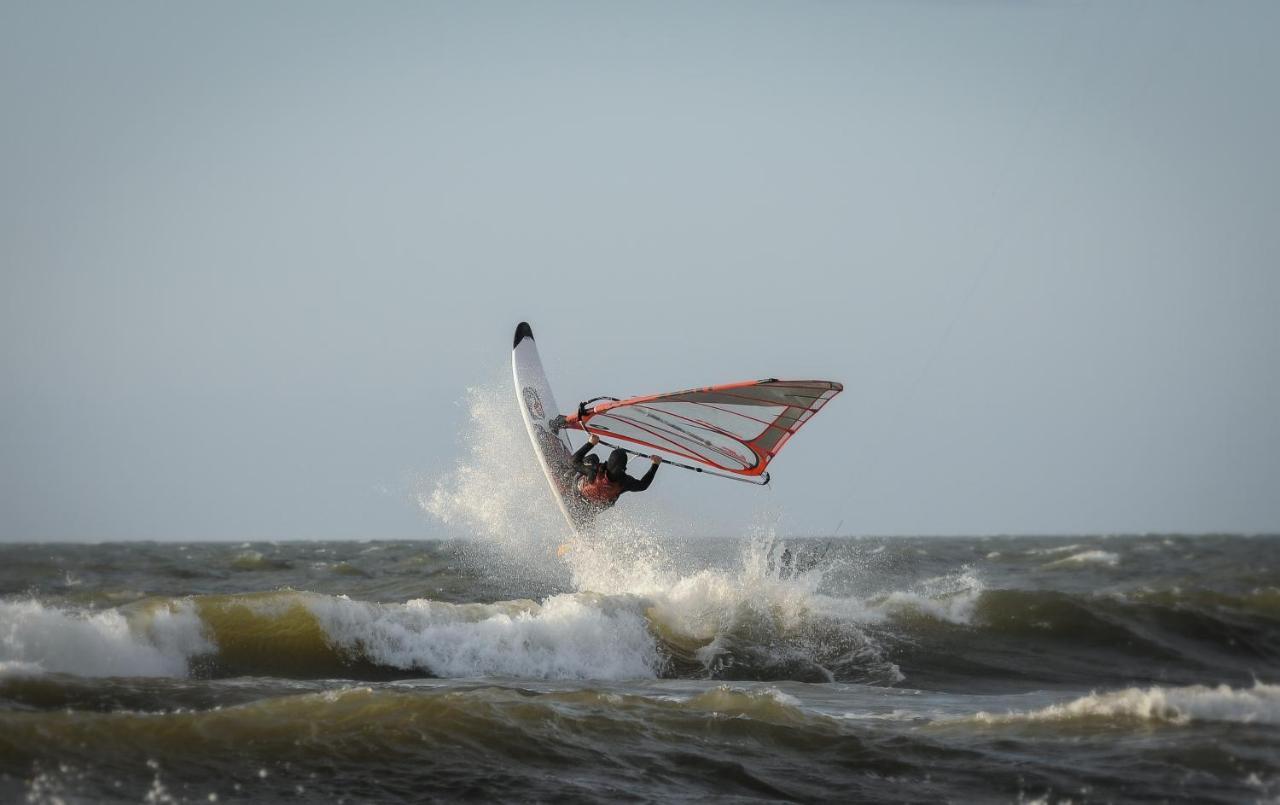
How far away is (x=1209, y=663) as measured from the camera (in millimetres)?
12617

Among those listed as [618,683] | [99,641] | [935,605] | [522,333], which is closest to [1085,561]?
[935,605]

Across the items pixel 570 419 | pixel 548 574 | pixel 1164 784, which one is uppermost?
pixel 570 419

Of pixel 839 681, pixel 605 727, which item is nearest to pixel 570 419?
pixel 839 681

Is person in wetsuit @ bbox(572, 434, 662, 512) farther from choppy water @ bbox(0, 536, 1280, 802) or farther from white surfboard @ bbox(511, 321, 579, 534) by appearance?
choppy water @ bbox(0, 536, 1280, 802)

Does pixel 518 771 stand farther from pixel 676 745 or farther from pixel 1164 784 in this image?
pixel 1164 784

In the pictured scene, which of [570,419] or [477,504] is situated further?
[477,504]

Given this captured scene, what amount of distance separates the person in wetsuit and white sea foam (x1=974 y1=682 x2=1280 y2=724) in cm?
A: 487

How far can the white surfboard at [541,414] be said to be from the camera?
43.9 ft

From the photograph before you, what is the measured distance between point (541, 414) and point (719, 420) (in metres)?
3.13

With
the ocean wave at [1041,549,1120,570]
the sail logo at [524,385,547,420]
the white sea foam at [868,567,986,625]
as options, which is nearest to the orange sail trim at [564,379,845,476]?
the sail logo at [524,385,547,420]

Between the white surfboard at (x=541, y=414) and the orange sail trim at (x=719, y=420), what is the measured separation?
125 cm

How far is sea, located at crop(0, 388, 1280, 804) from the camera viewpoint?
6324 mm

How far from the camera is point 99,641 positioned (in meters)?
9.03

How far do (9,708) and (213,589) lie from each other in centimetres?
1064
